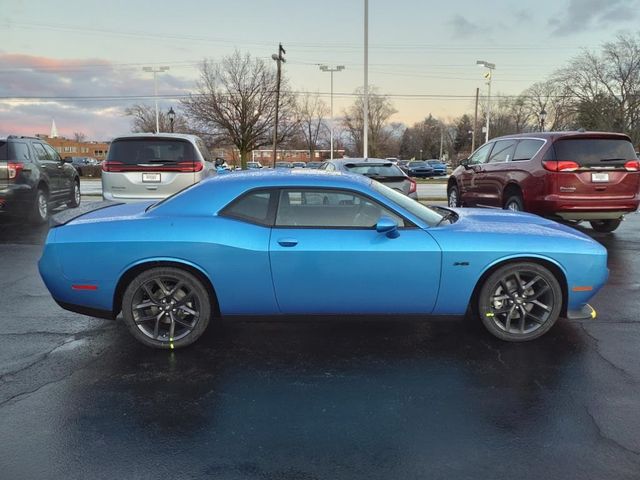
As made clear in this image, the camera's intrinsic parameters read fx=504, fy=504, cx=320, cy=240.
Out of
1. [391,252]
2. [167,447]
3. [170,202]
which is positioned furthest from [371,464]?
[170,202]

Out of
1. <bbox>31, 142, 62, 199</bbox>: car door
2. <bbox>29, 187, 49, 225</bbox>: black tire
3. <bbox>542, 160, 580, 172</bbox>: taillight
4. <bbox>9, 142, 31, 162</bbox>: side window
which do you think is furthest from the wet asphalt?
<bbox>31, 142, 62, 199</bbox>: car door

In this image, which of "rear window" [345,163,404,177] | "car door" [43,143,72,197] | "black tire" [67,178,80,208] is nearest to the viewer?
"rear window" [345,163,404,177]

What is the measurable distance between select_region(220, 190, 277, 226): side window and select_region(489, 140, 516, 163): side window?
6511 millimetres

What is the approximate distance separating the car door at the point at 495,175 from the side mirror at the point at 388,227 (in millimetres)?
5963

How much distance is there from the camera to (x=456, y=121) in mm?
121438

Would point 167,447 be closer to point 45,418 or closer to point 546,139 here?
point 45,418

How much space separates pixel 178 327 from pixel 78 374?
0.80 m

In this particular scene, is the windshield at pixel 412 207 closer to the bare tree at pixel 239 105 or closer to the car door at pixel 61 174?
the car door at pixel 61 174

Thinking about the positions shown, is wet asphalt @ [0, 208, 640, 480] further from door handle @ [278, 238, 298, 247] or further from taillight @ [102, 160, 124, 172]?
taillight @ [102, 160, 124, 172]

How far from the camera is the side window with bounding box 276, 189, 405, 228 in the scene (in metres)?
4.07

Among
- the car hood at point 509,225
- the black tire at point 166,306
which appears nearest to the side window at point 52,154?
the black tire at point 166,306

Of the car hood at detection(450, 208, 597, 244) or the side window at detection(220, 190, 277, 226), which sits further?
the car hood at detection(450, 208, 597, 244)

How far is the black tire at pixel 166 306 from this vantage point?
3.97 m

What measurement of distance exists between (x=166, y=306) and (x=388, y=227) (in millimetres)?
1864
